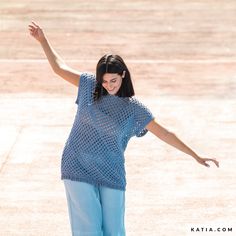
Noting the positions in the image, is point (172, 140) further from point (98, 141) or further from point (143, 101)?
point (143, 101)

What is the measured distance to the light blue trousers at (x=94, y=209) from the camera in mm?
4727

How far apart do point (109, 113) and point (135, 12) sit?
457 inches

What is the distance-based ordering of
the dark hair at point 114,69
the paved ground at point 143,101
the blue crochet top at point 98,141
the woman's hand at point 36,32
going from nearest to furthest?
the dark hair at point 114,69 < the blue crochet top at point 98,141 < the woman's hand at point 36,32 < the paved ground at point 143,101

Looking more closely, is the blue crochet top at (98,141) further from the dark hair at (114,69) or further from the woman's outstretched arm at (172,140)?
the woman's outstretched arm at (172,140)

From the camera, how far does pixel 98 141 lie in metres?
4.71

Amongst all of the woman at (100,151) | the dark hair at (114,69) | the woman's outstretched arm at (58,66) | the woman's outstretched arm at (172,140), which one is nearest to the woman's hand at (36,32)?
the woman's outstretched arm at (58,66)

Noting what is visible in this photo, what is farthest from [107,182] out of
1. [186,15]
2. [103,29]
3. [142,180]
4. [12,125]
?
[186,15]

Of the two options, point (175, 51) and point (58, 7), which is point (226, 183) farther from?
point (58, 7)

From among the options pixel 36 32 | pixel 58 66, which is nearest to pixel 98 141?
pixel 58 66

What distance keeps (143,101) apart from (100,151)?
5.82 meters

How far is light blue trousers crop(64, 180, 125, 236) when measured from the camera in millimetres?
4727

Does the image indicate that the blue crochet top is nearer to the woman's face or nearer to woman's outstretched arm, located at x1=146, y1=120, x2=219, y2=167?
the woman's face

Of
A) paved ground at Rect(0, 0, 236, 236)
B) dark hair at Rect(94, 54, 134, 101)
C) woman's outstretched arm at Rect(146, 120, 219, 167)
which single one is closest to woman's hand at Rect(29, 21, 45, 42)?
dark hair at Rect(94, 54, 134, 101)

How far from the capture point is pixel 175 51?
13.1 m
